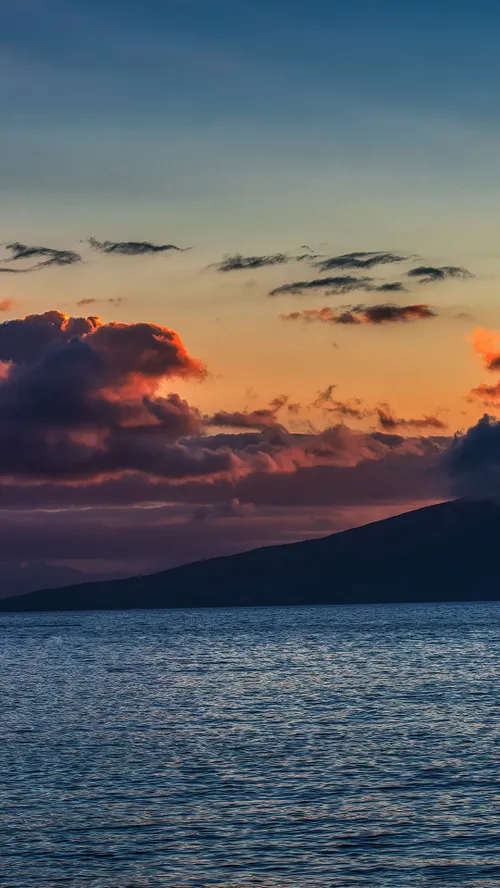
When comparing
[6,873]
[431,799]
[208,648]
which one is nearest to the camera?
[6,873]

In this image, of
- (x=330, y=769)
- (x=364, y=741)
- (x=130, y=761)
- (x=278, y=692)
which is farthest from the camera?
(x=278, y=692)

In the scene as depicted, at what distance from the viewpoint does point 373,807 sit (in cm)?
5066

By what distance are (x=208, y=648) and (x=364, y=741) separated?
123812 mm

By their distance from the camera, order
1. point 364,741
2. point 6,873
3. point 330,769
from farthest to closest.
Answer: point 364,741
point 330,769
point 6,873

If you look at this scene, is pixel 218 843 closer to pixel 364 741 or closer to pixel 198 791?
pixel 198 791

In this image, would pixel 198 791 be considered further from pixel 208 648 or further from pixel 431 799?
pixel 208 648

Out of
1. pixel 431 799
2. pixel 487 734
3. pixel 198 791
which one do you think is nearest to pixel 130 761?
pixel 198 791

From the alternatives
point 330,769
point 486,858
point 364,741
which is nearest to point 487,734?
point 364,741

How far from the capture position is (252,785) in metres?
56.3

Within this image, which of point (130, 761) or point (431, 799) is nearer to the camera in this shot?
point (431, 799)

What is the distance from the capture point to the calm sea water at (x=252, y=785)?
41719 mm

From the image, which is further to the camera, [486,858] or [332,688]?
[332,688]

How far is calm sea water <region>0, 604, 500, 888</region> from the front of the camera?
41719 millimetres

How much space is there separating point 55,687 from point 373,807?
71867mm
